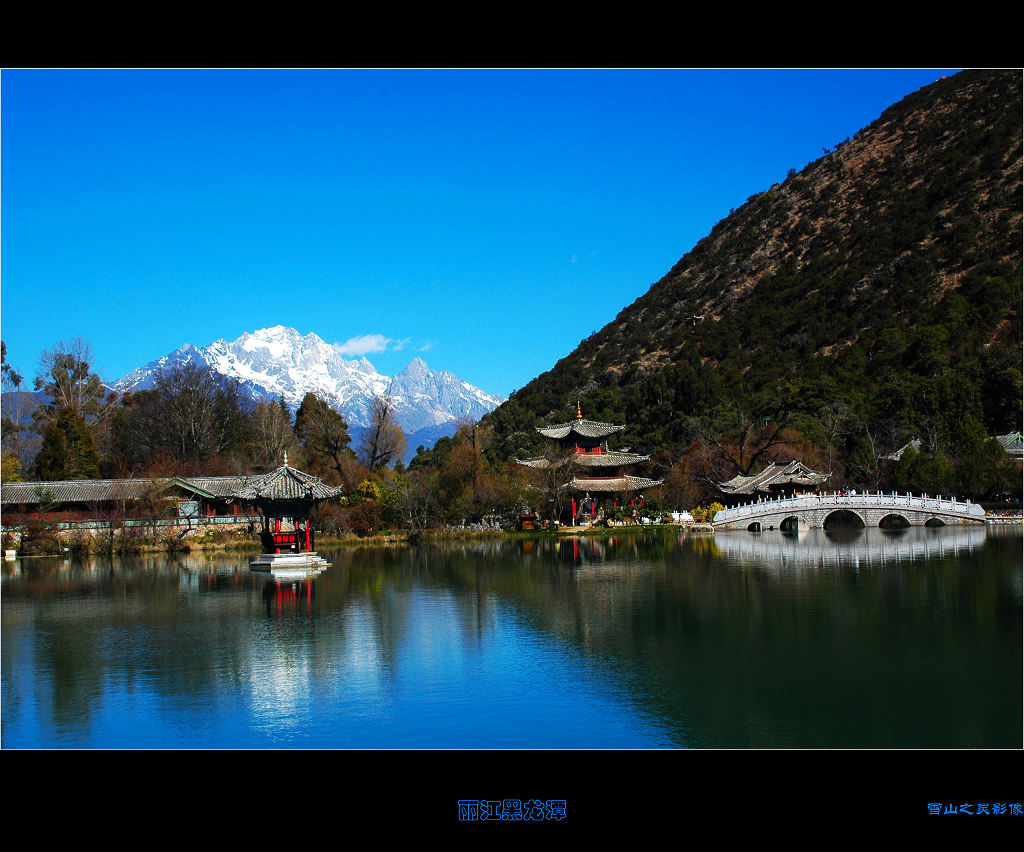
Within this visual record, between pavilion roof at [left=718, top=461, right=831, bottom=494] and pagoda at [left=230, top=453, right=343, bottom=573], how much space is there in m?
21.8

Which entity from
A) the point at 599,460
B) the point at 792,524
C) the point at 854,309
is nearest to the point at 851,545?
the point at 792,524

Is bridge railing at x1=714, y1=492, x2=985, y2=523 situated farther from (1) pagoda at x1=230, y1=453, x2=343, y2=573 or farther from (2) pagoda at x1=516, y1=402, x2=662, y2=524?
(1) pagoda at x1=230, y1=453, x2=343, y2=573

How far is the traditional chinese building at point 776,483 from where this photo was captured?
4312 centimetres

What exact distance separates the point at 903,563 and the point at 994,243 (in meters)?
52.4

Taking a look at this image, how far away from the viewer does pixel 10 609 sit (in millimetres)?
20062

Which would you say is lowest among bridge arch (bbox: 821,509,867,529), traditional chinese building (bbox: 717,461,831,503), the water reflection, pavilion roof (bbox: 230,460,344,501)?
bridge arch (bbox: 821,509,867,529)

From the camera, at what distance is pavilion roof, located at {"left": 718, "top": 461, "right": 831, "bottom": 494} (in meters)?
43.1

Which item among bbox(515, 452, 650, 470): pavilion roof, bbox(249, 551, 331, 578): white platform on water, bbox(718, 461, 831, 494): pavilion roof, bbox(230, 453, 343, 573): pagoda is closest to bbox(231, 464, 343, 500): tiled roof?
bbox(230, 453, 343, 573): pagoda

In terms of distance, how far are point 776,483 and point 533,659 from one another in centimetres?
3161

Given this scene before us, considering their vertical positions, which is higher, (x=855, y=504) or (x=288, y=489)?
(x=288, y=489)

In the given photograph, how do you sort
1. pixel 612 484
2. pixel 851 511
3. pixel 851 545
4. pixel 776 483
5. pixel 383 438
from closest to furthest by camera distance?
pixel 851 545 < pixel 851 511 < pixel 776 483 < pixel 612 484 < pixel 383 438

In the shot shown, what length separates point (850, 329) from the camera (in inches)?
2768

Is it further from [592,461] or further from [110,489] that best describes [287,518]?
[592,461]
